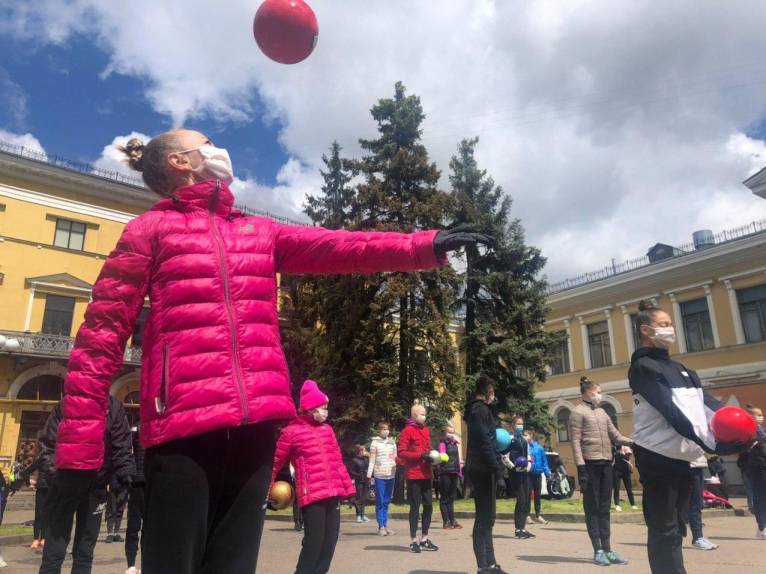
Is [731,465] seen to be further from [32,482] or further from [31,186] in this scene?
[31,186]

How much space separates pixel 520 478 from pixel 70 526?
821 centimetres

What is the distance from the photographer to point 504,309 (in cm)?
2744

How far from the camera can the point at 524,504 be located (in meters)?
10.1

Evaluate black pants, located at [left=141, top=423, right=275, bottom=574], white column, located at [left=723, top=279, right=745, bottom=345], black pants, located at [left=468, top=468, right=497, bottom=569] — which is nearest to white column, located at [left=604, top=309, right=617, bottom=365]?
white column, located at [left=723, top=279, right=745, bottom=345]

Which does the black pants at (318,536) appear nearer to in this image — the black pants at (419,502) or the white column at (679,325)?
the black pants at (419,502)

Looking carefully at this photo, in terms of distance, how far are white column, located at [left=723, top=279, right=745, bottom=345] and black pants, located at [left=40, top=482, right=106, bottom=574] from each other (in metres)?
30.4

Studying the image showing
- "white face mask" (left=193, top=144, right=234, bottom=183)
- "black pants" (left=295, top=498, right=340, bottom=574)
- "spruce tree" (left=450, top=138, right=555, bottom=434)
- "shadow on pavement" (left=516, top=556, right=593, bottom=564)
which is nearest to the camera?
"white face mask" (left=193, top=144, right=234, bottom=183)

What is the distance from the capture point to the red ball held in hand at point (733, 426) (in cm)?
388

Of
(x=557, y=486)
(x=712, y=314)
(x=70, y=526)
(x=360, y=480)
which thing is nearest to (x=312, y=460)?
(x=70, y=526)

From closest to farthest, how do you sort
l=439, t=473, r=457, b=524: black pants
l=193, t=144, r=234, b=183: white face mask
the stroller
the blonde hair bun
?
1. l=193, t=144, r=234, b=183: white face mask
2. the blonde hair bun
3. l=439, t=473, r=457, b=524: black pants
4. the stroller

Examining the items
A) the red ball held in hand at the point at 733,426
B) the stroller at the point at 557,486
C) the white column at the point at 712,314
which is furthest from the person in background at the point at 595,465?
the white column at the point at 712,314

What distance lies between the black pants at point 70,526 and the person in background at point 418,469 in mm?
4704

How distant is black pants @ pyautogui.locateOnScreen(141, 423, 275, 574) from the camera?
192 centimetres

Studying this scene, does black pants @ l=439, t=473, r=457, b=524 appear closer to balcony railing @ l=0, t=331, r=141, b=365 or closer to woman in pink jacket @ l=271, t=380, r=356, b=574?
woman in pink jacket @ l=271, t=380, r=356, b=574
